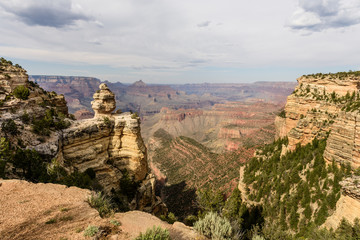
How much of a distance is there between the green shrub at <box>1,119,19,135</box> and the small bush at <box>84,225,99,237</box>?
15809mm

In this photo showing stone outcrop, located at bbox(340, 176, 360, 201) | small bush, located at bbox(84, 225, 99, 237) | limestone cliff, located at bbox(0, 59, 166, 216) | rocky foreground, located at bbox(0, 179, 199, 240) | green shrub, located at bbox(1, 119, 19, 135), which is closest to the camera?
rocky foreground, located at bbox(0, 179, 199, 240)

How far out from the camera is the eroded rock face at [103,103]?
89.2 feet

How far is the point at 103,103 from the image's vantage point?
2753 cm

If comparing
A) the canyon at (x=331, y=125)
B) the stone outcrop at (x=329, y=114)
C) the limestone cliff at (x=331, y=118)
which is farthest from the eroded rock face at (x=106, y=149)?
the stone outcrop at (x=329, y=114)

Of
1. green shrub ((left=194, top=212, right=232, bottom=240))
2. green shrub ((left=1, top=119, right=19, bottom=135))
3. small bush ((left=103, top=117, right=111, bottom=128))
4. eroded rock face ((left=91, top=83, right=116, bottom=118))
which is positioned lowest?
green shrub ((left=194, top=212, right=232, bottom=240))

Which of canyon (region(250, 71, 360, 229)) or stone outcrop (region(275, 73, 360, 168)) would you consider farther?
stone outcrop (region(275, 73, 360, 168))

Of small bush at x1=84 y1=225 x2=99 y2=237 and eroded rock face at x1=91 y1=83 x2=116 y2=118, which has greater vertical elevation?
eroded rock face at x1=91 y1=83 x2=116 y2=118

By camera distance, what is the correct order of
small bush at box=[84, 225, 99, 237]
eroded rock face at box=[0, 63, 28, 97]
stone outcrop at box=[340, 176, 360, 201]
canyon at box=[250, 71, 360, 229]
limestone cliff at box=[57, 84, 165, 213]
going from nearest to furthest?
1. small bush at box=[84, 225, 99, 237]
2. stone outcrop at box=[340, 176, 360, 201]
3. canyon at box=[250, 71, 360, 229]
4. eroded rock face at box=[0, 63, 28, 97]
5. limestone cliff at box=[57, 84, 165, 213]

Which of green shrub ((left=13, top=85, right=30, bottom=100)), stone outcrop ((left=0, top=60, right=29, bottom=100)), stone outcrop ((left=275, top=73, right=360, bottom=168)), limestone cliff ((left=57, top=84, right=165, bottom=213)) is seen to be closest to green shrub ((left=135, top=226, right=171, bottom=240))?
limestone cliff ((left=57, top=84, right=165, bottom=213))

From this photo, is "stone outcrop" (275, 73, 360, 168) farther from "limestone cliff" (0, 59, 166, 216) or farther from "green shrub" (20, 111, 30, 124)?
"green shrub" (20, 111, 30, 124)

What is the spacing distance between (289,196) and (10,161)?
3444cm

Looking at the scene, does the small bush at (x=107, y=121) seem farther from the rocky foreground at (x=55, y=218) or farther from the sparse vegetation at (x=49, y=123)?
the rocky foreground at (x=55, y=218)

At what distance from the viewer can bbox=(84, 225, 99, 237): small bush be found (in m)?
8.24

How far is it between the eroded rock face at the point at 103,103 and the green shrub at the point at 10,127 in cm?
1068
